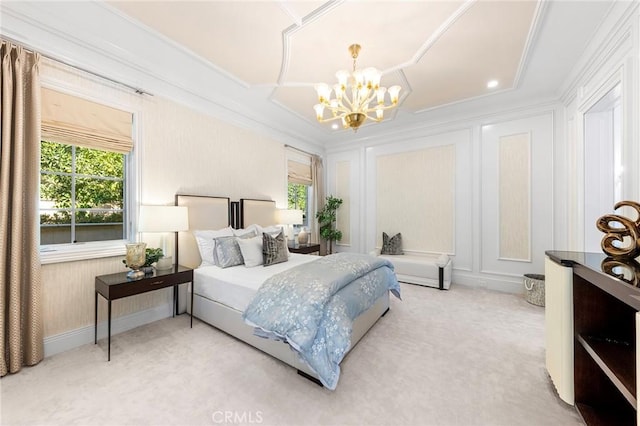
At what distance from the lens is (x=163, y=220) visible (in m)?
2.73

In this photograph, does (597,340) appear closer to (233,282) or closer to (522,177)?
(233,282)

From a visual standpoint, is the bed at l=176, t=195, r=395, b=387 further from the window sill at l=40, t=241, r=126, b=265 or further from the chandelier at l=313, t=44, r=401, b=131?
the chandelier at l=313, t=44, r=401, b=131

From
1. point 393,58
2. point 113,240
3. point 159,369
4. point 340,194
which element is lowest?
point 159,369

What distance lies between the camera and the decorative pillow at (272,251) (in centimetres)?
313

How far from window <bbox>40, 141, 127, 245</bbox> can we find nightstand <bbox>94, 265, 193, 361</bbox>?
0.61 m

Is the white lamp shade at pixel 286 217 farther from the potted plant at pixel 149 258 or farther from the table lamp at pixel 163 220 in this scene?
the potted plant at pixel 149 258

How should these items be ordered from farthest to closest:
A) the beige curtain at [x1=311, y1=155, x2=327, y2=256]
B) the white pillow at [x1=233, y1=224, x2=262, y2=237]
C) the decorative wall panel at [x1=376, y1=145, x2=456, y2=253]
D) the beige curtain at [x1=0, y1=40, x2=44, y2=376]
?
the beige curtain at [x1=311, y1=155, x2=327, y2=256], the decorative wall panel at [x1=376, y1=145, x2=456, y2=253], the white pillow at [x1=233, y1=224, x2=262, y2=237], the beige curtain at [x1=0, y1=40, x2=44, y2=376]

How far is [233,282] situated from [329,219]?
11.6 ft

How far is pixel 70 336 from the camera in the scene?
2420mm

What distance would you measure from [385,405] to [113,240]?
123 inches

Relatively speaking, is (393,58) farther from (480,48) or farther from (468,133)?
(468,133)

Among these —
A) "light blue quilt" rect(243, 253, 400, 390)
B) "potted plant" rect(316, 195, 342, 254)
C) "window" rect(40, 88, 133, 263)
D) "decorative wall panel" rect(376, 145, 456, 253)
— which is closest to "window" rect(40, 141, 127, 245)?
"window" rect(40, 88, 133, 263)

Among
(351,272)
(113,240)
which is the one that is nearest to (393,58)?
(351,272)

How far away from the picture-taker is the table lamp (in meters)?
2.65
